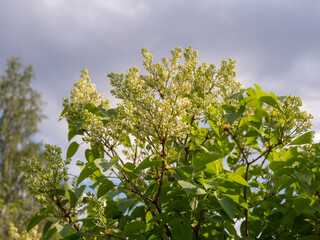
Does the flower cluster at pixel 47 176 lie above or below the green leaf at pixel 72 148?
below

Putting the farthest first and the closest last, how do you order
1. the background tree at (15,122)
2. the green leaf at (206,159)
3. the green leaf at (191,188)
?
1. the background tree at (15,122)
2. the green leaf at (206,159)
3. the green leaf at (191,188)

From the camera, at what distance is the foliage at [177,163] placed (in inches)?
70.9

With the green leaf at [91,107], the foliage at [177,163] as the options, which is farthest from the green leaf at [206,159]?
the green leaf at [91,107]

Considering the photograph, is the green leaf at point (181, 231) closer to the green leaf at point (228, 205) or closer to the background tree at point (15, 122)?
the green leaf at point (228, 205)

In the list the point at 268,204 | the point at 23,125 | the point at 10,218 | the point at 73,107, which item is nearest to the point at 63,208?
the point at 73,107

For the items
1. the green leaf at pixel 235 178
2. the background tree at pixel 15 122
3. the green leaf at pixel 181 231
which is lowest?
the green leaf at pixel 181 231

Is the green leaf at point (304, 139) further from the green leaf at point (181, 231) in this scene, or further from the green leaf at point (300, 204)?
the green leaf at point (181, 231)

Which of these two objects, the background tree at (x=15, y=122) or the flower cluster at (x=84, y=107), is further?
the background tree at (x=15, y=122)

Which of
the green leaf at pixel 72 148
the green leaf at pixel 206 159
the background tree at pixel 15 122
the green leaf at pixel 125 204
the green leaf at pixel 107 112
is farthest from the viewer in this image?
the background tree at pixel 15 122

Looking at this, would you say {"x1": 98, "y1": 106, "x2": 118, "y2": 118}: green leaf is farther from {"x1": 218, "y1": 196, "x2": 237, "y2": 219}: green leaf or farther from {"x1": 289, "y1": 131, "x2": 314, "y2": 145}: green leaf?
{"x1": 289, "y1": 131, "x2": 314, "y2": 145}: green leaf

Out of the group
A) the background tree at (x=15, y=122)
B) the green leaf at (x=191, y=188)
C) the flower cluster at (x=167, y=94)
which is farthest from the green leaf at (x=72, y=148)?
the background tree at (x=15, y=122)

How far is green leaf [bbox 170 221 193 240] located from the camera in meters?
1.88

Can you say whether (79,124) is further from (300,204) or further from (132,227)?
(300,204)

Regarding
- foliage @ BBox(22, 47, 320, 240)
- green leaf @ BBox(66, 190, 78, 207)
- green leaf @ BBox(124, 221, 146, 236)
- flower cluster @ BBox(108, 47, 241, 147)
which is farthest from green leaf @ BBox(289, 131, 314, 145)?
green leaf @ BBox(66, 190, 78, 207)
